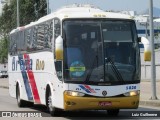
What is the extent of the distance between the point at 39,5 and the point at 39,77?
1991 inches

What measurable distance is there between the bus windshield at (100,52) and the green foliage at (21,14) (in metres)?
50.3

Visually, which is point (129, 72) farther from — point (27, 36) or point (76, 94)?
point (27, 36)

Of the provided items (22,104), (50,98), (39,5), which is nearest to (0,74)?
(39,5)

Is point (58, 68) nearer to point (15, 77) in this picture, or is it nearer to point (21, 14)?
point (15, 77)

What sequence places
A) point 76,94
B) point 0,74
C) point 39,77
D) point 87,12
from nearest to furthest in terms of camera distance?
point 76,94, point 87,12, point 39,77, point 0,74

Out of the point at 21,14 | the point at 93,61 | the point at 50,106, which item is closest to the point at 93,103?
the point at 93,61

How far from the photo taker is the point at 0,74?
82.9 metres

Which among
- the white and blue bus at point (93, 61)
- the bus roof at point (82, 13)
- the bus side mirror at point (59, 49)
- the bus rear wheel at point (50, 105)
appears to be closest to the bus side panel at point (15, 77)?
the bus rear wheel at point (50, 105)

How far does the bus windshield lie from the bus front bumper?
1.60 feet

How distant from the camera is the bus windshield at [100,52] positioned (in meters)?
15.4

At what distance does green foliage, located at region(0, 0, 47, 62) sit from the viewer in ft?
219

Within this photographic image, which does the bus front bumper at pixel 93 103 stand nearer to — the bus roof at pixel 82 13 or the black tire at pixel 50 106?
the black tire at pixel 50 106

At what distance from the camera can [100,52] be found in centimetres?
1559

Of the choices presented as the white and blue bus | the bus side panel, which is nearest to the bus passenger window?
the white and blue bus
